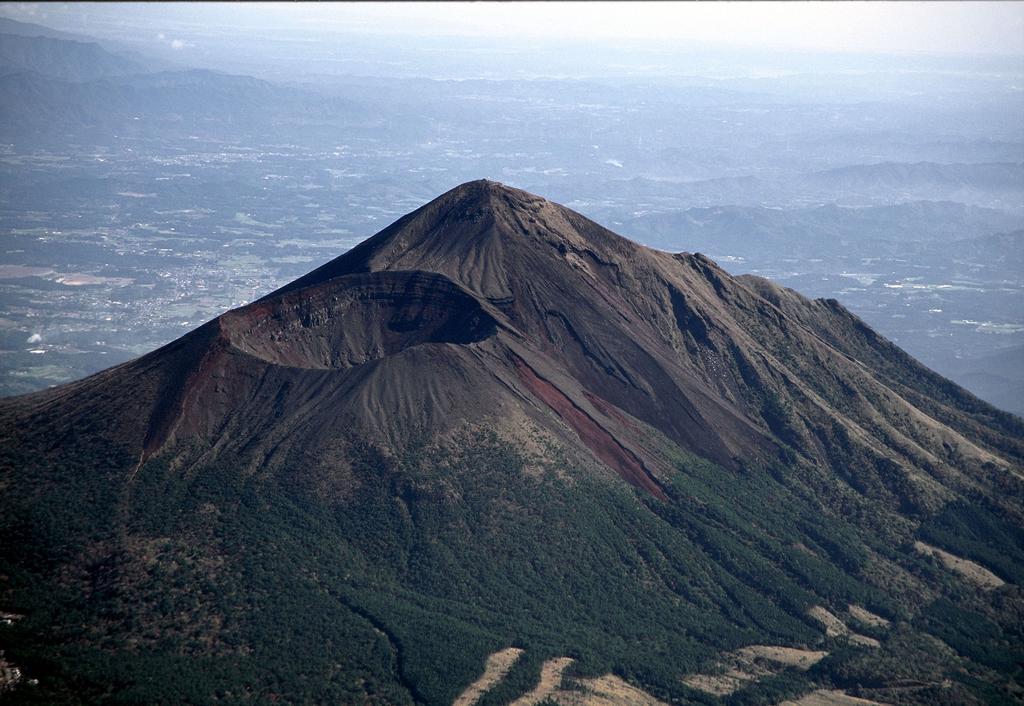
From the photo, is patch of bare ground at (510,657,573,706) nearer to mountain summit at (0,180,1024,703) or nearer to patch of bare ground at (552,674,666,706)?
mountain summit at (0,180,1024,703)

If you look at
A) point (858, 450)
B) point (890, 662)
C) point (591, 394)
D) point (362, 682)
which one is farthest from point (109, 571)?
point (858, 450)

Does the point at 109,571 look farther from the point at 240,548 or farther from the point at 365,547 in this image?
the point at 365,547

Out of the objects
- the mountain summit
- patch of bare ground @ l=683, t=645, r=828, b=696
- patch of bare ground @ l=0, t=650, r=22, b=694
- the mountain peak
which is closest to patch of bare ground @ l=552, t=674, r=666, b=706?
the mountain summit

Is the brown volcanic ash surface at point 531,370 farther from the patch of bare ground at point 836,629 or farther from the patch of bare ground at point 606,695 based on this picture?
the patch of bare ground at point 606,695

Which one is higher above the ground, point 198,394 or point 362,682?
point 198,394

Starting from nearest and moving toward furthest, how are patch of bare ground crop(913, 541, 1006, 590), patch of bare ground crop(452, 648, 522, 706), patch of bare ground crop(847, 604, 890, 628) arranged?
patch of bare ground crop(452, 648, 522, 706) → patch of bare ground crop(847, 604, 890, 628) → patch of bare ground crop(913, 541, 1006, 590)

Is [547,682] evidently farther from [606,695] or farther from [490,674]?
[606,695]

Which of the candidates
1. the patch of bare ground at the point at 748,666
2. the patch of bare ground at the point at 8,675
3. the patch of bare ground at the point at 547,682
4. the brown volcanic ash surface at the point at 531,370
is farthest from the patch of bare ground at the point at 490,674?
the patch of bare ground at the point at 8,675
